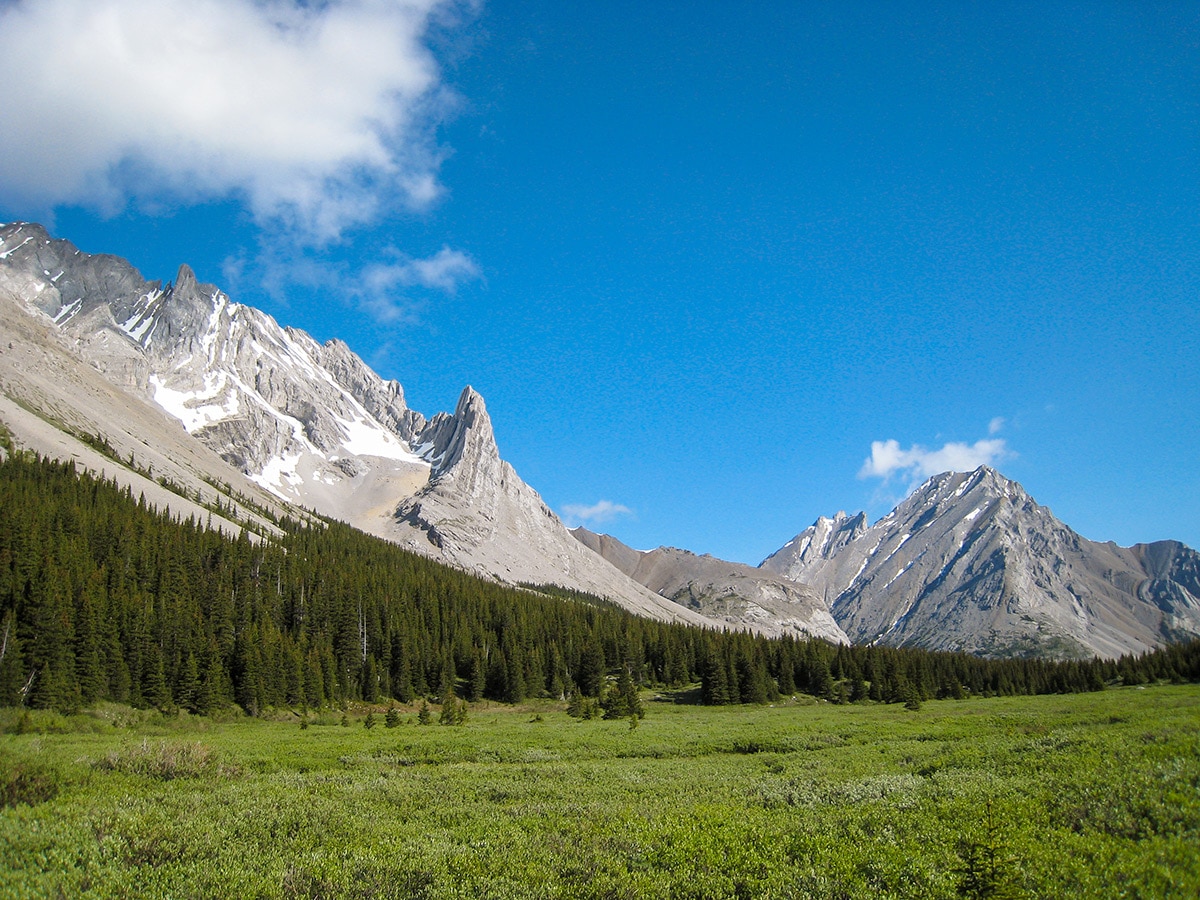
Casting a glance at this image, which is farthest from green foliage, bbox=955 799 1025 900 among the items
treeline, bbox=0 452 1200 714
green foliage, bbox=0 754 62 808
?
→ treeline, bbox=0 452 1200 714

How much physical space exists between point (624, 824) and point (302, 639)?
263 ft

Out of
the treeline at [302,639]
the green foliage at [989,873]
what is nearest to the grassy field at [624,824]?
the green foliage at [989,873]

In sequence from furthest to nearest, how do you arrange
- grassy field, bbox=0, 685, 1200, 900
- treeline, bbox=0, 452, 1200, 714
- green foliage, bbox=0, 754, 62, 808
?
1. treeline, bbox=0, 452, 1200, 714
2. green foliage, bbox=0, 754, 62, 808
3. grassy field, bbox=0, 685, 1200, 900

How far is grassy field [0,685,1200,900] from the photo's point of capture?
1362 centimetres

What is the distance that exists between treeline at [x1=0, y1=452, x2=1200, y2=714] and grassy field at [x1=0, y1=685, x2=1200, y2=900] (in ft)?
108

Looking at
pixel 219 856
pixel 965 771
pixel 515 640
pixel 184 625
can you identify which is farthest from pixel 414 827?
pixel 515 640

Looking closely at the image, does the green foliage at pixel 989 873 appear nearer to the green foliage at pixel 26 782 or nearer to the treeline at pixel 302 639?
the green foliage at pixel 26 782

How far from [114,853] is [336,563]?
120728mm

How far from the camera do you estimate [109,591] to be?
72.4 meters

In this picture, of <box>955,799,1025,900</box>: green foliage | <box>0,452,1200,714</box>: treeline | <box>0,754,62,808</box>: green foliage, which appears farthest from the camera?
<box>0,452,1200,714</box>: treeline

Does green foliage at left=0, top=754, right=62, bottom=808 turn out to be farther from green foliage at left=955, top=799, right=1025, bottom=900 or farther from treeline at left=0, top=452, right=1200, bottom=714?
treeline at left=0, top=452, right=1200, bottom=714

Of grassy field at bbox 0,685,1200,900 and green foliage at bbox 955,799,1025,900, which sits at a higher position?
green foliage at bbox 955,799,1025,900

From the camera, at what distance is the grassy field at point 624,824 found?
13.6 metres

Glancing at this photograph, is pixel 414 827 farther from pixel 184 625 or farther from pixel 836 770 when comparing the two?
pixel 184 625
